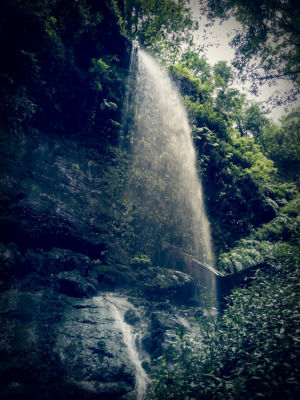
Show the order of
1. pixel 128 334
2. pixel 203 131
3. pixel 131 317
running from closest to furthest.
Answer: pixel 128 334, pixel 131 317, pixel 203 131

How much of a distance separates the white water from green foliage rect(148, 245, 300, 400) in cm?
31

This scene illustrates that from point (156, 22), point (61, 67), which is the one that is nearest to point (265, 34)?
point (156, 22)

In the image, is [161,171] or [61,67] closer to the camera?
[61,67]

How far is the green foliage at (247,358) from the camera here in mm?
2799

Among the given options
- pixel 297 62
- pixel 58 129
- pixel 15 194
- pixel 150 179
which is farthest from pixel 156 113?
pixel 297 62

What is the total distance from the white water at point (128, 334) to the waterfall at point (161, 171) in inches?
76.3

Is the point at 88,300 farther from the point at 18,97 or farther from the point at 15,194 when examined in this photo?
the point at 18,97

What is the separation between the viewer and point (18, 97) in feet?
18.9

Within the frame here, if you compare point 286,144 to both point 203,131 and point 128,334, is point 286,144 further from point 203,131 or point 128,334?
point 128,334

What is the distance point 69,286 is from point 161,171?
16.9ft

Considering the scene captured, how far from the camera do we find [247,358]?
3395 millimetres

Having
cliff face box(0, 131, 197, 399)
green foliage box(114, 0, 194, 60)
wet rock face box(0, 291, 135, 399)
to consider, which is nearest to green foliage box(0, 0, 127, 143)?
cliff face box(0, 131, 197, 399)

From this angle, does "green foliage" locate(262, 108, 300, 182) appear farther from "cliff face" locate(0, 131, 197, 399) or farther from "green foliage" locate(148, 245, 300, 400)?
"cliff face" locate(0, 131, 197, 399)

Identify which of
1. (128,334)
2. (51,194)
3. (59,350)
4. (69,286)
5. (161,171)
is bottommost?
(59,350)
